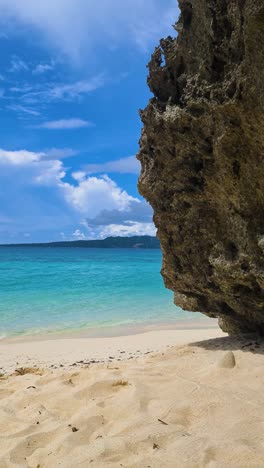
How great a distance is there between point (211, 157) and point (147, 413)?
3.27 metres

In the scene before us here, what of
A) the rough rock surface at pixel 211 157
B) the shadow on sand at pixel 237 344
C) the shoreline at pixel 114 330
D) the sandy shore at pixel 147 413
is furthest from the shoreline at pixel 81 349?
the rough rock surface at pixel 211 157

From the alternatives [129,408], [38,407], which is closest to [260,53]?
[129,408]

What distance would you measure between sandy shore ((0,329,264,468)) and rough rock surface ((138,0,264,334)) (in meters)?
0.99

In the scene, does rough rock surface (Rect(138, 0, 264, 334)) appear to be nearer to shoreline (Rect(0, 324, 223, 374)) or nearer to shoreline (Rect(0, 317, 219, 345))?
shoreline (Rect(0, 324, 223, 374))

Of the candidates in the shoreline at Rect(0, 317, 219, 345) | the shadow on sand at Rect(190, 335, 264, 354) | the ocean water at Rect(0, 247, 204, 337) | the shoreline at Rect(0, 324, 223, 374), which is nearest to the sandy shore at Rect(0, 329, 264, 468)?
the shadow on sand at Rect(190, 335, 264, 354)

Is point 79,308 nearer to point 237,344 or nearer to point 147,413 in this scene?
point 237,344

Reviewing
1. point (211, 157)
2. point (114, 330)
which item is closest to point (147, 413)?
point (211, 157)

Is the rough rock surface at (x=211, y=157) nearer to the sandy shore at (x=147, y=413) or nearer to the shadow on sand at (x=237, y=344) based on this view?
the shadow on sand at (x=237, y=344)

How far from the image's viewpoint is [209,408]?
3.67 m

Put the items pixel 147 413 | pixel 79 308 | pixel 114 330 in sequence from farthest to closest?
pixel 79 308 → pixel 114 330 → pixel 147 413

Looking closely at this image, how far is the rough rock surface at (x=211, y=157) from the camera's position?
4.59m

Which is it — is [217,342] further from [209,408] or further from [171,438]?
[171,438]

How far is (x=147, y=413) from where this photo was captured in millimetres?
3709

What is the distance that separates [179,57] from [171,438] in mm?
4826
